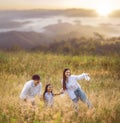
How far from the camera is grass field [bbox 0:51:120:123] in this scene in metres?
7.04

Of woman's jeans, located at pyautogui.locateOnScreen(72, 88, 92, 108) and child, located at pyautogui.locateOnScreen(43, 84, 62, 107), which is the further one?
woman's jeans, located at pyautogui.locateOnScreen(72, 88, 92, 108)

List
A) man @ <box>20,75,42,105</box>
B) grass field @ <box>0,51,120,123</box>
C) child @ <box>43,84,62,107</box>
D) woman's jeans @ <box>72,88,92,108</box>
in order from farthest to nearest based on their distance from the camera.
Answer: woman's jeans @ <box>72,88,92,108</box>, child @ <box>43,84,62,107</box>, man @ <box>20,75,42,105</box>, grass field @ <box>0,51,120,123</box>

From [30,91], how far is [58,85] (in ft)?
6.07

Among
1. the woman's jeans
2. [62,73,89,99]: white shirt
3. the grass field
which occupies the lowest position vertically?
the grass field

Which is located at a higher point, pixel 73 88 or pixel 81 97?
pixel 73 88

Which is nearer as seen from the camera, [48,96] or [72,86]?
[48,96]

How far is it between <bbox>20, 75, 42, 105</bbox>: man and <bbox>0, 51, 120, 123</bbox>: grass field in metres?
0.12

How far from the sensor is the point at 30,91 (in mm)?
7410

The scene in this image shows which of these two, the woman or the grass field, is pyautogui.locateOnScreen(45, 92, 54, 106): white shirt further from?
the woman

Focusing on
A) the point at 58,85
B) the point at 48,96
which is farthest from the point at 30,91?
the point at 58,85

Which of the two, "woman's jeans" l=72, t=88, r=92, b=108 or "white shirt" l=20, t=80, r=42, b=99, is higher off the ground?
"white shirt" l=20, t=80, r=42, b=99

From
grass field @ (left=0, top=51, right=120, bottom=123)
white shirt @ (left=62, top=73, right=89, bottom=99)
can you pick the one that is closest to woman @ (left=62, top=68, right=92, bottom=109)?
white shirt @ (left=62, top=73, right=89, bottom=99)

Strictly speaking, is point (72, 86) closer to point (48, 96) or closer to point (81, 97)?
point (81, 97)

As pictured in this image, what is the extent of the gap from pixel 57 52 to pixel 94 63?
1.29 m
